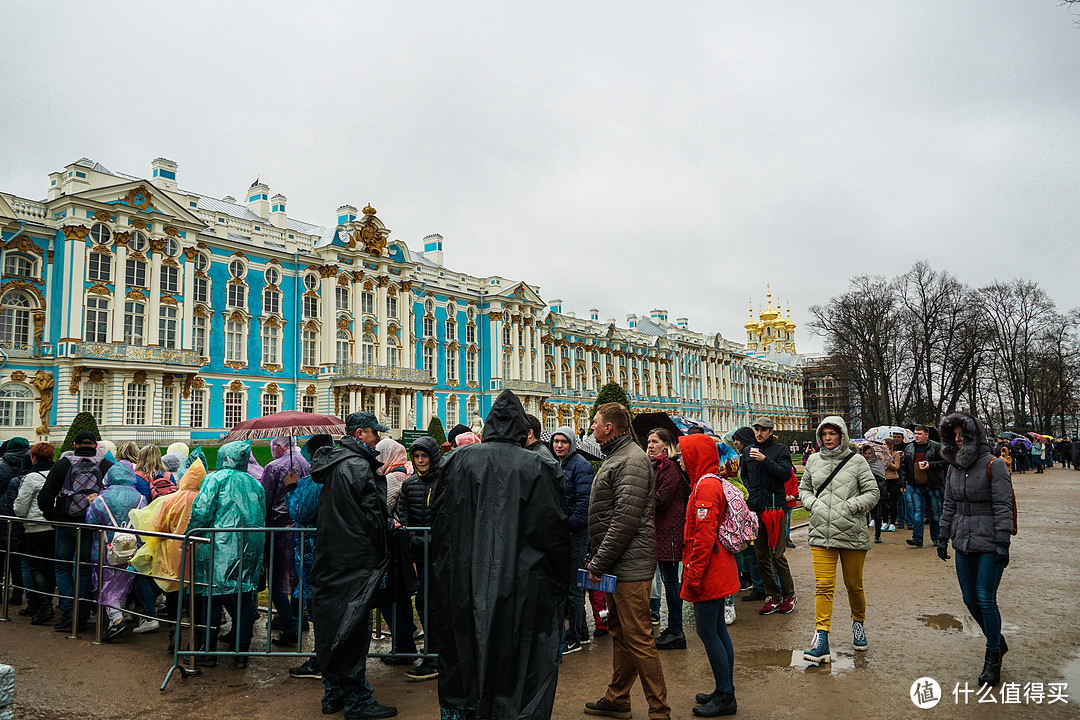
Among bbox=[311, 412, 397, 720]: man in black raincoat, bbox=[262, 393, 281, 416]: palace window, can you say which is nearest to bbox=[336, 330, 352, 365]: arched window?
bbox=[262, 393, 281, 416]: palace window

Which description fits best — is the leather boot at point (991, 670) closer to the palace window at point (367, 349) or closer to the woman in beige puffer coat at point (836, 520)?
the woman in beige puffer coat at point (836, 520)

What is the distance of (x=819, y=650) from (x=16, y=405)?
32.2 meters

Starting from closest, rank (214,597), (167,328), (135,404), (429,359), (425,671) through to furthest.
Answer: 1. (425,671)
2. (214,597)
3. (135,404)
4. (167,328)
5. (429,359)

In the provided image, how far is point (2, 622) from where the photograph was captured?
7.36 m

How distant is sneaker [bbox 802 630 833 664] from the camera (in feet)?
18.3

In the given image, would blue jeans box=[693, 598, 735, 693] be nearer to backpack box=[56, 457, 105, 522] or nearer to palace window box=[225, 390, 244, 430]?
backpack box=[56, 457, 105, 522]

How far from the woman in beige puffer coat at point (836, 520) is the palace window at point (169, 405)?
3211 centimetres

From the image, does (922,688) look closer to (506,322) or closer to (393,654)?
(393,654)

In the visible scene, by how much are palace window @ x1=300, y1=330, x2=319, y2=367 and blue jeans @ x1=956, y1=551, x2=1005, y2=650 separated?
121ft

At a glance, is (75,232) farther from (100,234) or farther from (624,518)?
(624,518)

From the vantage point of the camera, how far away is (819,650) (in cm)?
560

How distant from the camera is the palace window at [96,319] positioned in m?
29.1

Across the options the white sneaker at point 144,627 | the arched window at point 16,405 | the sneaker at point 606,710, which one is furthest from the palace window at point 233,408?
the sneaker at point 606,710

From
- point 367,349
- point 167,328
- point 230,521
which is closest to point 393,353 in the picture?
point 367,349
